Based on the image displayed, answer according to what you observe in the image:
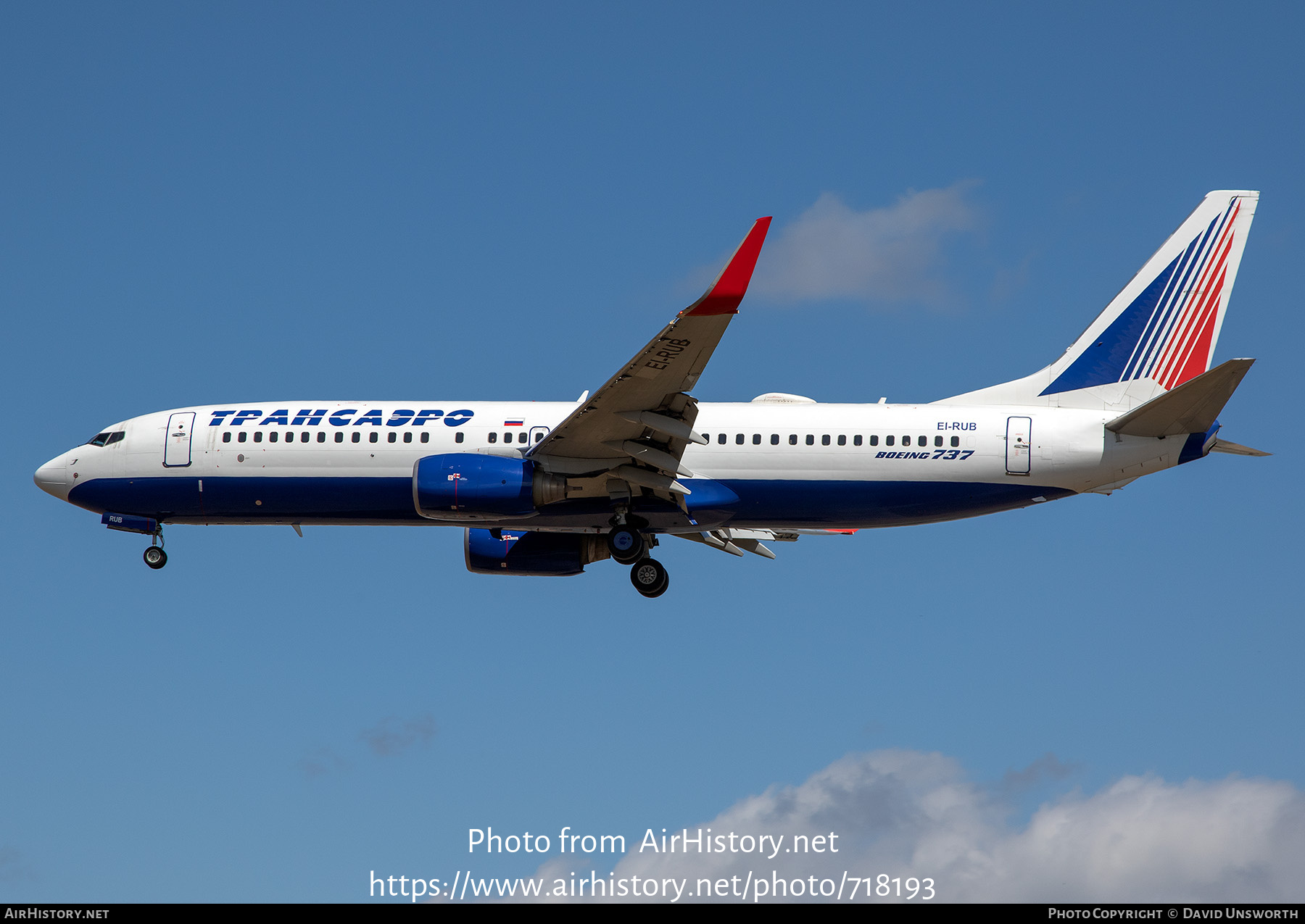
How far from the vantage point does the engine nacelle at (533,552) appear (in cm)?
4016

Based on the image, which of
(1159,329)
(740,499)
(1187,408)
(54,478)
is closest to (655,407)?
(740,499)

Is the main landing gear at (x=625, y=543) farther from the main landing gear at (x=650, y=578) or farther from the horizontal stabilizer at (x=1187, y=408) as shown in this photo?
the horizontal stabilizer at (x=1187, y=408)

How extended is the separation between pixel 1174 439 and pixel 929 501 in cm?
574

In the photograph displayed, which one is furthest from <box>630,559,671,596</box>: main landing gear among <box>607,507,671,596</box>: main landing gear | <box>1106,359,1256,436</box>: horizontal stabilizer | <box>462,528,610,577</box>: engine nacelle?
<box>1106,359,1256,436</box>: horizontal stabilizer

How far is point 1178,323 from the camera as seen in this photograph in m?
38.2

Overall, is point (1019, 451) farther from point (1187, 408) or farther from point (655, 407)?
point (655, 407)

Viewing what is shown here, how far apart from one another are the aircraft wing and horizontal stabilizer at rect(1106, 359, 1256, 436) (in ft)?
33.5

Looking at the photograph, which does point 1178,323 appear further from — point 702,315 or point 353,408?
point 353,408

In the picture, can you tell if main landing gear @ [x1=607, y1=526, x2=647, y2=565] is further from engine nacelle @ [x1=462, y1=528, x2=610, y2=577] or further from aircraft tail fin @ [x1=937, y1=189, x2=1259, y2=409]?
aircraft tail fin @ [x1=937, y1=189, x2=1259, y2=409]

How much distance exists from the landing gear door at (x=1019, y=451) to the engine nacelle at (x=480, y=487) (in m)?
10.5

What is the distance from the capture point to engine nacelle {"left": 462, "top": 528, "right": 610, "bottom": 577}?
132 feet

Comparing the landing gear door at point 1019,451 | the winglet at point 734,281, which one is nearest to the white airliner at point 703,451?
the landing gear door at point 1019,451
